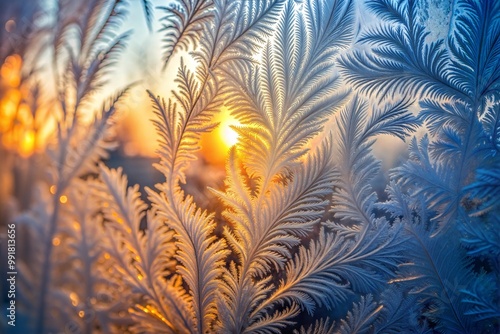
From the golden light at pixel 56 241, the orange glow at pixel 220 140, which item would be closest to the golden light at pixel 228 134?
the orange glow at pixel 220 140

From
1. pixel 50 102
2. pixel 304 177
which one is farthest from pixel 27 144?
pixel 304 177

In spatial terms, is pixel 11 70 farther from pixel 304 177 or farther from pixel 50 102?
pixel 304 177

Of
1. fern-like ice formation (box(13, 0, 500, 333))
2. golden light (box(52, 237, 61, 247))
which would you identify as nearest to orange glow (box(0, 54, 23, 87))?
fern-like ice formation (box(13, 0, 500, 333))

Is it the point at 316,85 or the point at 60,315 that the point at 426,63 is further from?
the point at 60,315

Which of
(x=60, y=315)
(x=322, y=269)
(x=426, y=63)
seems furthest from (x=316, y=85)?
(x=60, y=315)

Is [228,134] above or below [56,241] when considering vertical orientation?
above

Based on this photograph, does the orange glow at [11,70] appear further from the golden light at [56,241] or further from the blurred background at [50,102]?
the golden light at [56,241]

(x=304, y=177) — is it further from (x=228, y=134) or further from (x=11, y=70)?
(x=11, y=70)

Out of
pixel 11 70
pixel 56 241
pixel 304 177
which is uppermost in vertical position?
pixel 11 70

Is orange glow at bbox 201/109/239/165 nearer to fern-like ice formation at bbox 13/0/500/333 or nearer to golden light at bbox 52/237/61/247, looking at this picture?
fern-like ice formation at bbox 13/0/500/333
